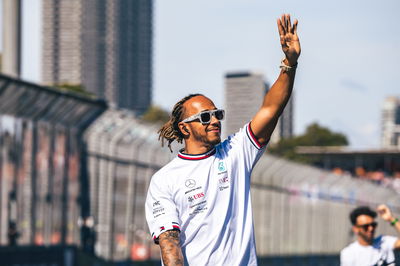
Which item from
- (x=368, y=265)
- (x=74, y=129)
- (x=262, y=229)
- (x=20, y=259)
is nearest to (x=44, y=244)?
(x=20, y=259)

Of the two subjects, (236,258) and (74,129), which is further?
(74,129)

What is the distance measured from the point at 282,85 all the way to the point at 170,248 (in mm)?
950

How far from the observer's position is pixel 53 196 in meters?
16.0

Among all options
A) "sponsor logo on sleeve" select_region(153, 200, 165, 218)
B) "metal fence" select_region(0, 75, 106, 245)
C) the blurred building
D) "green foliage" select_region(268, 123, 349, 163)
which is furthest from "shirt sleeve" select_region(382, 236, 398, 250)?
"green foliage" select_region(268, 123, 349, 163)

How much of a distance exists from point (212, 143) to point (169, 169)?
0.26 meters

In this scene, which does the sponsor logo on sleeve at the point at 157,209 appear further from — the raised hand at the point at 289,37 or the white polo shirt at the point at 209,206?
the raised hand at the point at 289,37

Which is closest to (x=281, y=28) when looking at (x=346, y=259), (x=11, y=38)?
(x=346, y=259)

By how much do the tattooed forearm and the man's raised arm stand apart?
658 mm

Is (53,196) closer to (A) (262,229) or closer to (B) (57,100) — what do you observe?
(B) (57,100)

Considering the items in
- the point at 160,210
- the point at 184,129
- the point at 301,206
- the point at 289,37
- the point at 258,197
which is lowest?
the point at 301,206

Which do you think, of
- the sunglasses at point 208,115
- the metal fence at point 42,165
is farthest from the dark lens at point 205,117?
the metal fence at point 42,165

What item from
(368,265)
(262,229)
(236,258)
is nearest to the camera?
(236,258)

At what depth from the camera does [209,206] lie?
5.03m

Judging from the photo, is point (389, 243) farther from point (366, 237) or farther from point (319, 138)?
point (319, 138)
